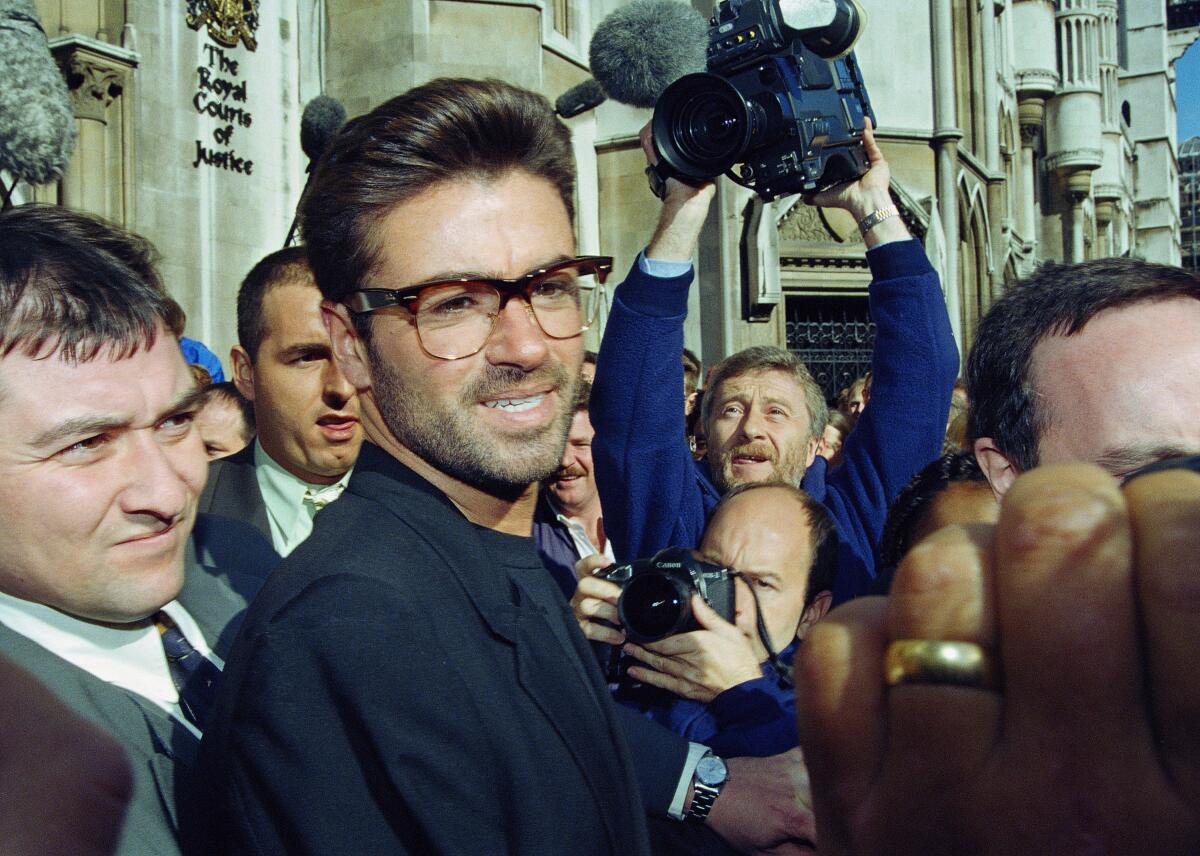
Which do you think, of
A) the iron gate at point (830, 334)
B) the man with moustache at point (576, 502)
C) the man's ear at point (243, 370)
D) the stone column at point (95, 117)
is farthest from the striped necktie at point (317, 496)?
the iron gate at point (830, 334)

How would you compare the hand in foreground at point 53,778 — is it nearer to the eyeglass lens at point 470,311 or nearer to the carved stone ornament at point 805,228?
the eyeglass lens at point 470,311

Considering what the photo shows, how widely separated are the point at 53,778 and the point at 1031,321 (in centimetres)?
140

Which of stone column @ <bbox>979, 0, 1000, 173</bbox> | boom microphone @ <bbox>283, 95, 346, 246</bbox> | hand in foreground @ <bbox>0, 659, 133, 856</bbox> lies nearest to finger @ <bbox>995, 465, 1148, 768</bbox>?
hand in foreground @ <bbox>0, 659, 133, 856</bbox>

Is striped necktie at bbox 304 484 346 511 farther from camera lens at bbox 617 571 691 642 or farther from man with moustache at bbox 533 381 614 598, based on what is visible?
camera lens at bbox 617 571 691 642

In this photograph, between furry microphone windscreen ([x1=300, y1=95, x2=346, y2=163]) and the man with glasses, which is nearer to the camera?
the man with glasses

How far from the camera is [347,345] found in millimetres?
1675

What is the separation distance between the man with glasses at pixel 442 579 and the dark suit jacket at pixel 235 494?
1.65 metres

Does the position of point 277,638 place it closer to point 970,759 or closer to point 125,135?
point 970,759

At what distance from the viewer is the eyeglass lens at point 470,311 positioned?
1576 mm

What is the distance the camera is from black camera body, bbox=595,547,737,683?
215 cm

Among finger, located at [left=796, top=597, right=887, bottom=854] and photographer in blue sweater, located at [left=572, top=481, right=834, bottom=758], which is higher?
finger, located at [left=796, top=597, right=887, bottom=854]

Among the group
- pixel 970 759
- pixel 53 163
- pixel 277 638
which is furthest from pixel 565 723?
pixel 53 163

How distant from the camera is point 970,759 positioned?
0.61m

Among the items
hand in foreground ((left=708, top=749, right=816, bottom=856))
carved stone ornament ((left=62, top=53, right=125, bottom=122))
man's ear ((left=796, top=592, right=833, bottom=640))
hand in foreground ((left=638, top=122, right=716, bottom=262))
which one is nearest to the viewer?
hand in foreground ((left=708, top=749, right=816, bottom=856))
